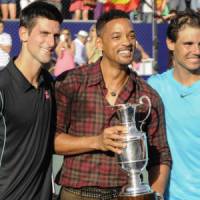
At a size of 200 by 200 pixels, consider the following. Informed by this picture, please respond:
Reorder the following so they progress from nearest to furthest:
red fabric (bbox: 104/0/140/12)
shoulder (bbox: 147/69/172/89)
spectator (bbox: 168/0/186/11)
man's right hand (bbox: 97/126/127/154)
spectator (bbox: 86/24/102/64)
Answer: man's right hand (bbox: 97/126/127/154), shoulder (bbox: 147/69/172/89), spectator (bbox: 86/24/102/64), red fabric (bbox: 104/0/140/12), spectator (bbox: 168/0/186/11)

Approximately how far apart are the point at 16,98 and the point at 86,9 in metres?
10.3

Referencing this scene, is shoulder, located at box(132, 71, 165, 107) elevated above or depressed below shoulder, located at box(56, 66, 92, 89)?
below

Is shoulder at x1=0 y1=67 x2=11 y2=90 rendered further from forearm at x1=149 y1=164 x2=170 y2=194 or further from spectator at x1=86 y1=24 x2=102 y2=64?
spectator at x1=86 y1=24 x2=102 y2=64

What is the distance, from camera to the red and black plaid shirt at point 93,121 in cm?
420

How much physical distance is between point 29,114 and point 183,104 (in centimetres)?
97

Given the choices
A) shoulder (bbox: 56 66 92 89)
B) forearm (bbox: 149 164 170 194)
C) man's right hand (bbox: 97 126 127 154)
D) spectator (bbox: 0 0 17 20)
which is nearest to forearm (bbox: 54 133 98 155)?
man's right hand (bbox: 97 126 127 154)

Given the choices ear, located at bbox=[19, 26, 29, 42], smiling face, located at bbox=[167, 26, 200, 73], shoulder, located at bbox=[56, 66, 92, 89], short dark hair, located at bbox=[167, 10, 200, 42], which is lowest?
shoulder, located at bbox=[56, 66, 92, 89]

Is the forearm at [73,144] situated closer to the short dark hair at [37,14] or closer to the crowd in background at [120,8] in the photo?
the short dark hair at [37,14]

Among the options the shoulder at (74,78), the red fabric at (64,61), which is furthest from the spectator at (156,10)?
the shoulder at (74,78)

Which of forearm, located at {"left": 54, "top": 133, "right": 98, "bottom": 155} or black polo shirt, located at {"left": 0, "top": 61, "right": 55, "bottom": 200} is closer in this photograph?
black polo shirt, located at {"left": 0, "top": 61, "right": 55, "bottom": 200}

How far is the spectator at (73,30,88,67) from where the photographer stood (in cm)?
1355

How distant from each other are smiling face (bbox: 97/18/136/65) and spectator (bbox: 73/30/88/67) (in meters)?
9.21

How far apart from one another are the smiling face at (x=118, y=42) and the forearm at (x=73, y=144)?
1.65 feet

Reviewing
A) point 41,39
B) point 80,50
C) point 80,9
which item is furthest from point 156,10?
point 41,39
